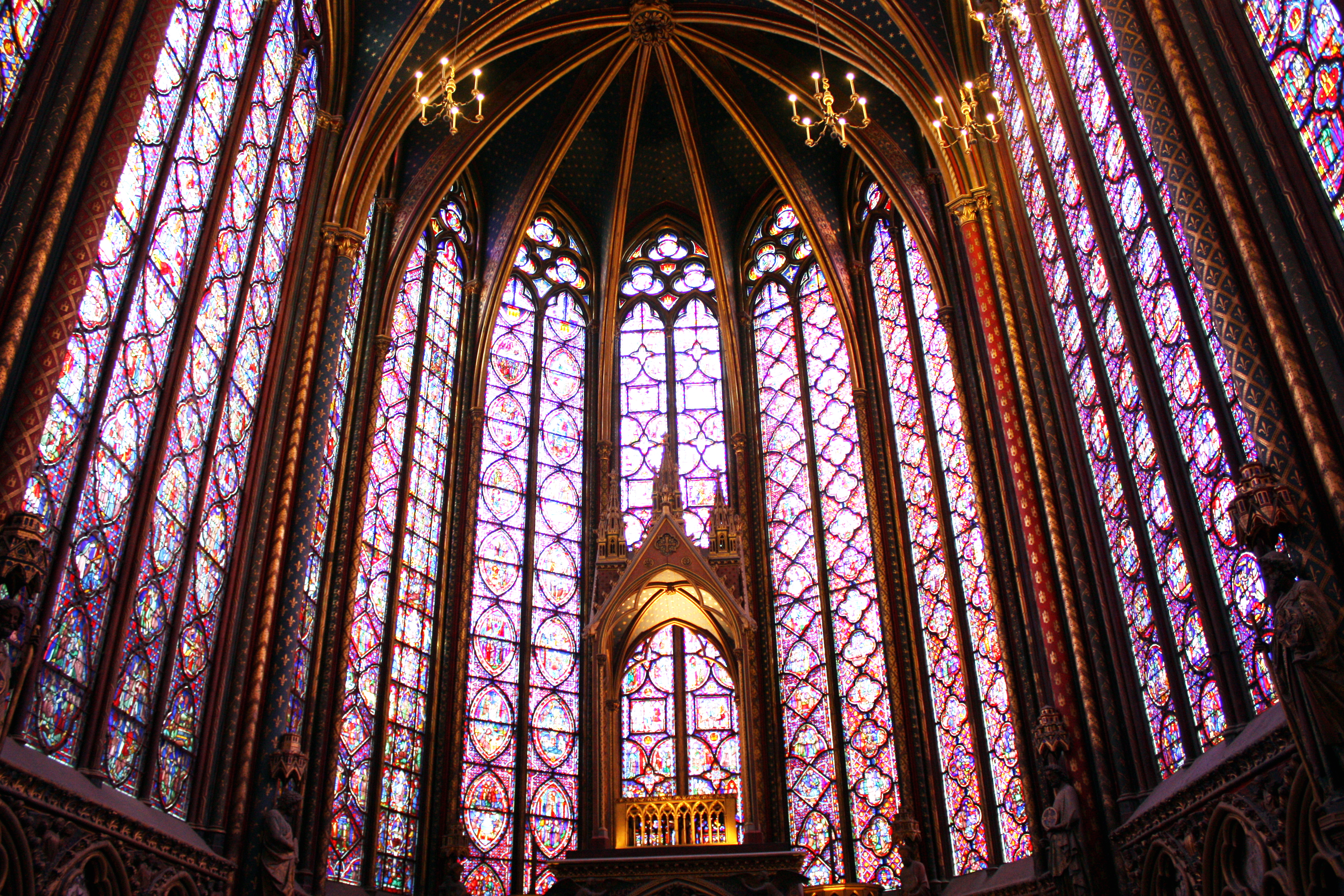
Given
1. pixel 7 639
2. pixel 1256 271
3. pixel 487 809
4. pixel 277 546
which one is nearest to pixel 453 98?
pixel 277 546

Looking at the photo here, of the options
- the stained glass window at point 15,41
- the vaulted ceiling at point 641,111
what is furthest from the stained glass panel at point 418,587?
the stained glass window at point 15,41

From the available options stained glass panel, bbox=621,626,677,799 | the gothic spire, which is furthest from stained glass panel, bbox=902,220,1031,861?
stained glass panel, bbox=621,626,677,799

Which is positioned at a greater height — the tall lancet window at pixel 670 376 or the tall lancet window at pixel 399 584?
the tall lancet window at pixel 670 376

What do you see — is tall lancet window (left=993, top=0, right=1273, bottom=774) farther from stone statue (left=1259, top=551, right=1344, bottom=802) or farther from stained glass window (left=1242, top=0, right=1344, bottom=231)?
stone statue (left=1259, top=551, right=1344, bottom=802)

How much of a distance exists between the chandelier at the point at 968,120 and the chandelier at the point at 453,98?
575 centimetres

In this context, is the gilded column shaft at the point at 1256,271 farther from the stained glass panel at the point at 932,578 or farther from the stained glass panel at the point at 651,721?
the stained glass panel at the point at 651,721

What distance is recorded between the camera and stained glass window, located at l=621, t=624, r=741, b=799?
15.6 meters

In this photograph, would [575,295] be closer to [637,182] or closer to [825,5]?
[637,182]

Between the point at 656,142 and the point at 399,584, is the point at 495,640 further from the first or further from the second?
the point at 656,142

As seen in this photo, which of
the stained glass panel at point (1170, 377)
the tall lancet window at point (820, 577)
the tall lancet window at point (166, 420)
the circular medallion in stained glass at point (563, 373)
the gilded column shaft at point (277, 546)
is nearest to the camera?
the tall lancet window at point (166, 420)

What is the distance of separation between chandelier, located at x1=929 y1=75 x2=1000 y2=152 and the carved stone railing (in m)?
8.25

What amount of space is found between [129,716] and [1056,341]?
9.42 metres

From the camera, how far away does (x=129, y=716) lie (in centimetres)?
966

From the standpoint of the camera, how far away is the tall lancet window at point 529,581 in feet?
50.0
